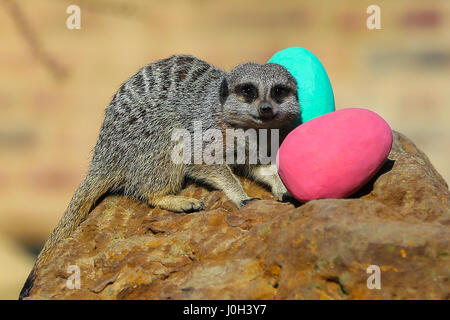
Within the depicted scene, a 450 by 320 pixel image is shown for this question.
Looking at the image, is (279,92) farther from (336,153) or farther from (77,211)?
(77,211)

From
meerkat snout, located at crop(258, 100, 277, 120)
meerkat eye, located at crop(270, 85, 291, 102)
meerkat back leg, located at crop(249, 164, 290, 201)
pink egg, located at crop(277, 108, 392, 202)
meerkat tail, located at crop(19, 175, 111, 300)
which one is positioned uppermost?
meerkat eye, located at crop(270, 85, 291, 102)

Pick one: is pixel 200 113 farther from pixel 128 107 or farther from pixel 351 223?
pixel 351 223

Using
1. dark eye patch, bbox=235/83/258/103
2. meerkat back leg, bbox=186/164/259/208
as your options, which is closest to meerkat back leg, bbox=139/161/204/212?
meerkat back leg, bbox=186/164/259/208

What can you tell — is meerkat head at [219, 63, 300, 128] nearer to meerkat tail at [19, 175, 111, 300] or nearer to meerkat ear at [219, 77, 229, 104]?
meerkat ear at [219, 77, 229, 104]

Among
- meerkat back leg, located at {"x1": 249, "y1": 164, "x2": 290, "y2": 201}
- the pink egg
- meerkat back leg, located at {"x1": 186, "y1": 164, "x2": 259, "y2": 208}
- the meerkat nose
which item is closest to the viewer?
the pink egg

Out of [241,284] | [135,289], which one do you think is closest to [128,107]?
[135,289]

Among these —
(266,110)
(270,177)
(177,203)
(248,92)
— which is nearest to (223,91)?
(248,92)

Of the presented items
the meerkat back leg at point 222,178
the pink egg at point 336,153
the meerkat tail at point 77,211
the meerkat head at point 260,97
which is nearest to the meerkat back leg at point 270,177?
the meerkat back leg at point 222,178
